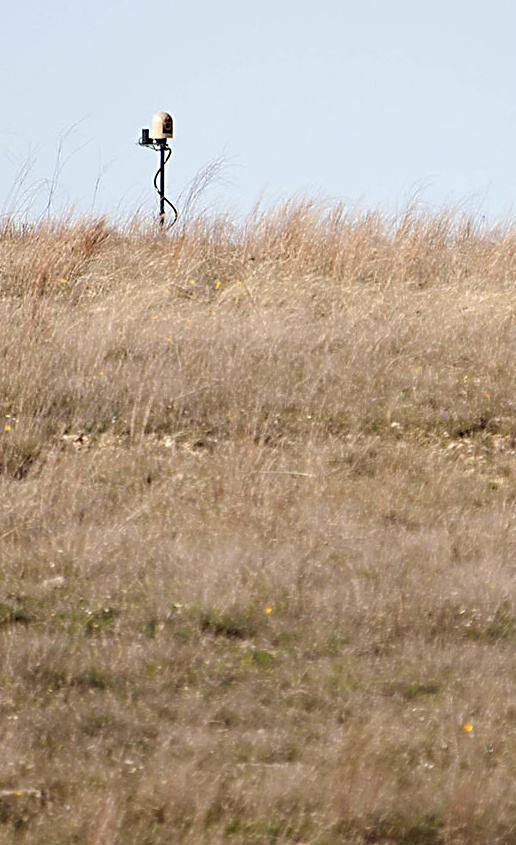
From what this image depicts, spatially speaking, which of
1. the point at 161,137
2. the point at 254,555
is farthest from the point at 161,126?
the point at 254,555

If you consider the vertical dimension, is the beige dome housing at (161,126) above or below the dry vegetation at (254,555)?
above

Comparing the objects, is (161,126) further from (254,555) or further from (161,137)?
(254,555)

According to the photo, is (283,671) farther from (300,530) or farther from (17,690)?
(300,530)

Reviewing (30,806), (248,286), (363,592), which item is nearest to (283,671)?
(363,592)

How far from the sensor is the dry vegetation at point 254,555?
3072mm

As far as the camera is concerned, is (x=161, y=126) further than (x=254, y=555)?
Yes

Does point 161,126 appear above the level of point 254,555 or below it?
above

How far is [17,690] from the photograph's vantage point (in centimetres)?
358

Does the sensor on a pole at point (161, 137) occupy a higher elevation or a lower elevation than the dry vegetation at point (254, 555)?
higher

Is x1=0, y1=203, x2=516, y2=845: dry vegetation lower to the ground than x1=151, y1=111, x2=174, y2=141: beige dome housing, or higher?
lower

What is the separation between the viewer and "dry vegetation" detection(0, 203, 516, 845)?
3.07 meters

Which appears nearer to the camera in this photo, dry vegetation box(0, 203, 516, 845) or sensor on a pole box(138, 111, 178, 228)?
dry vegetation box(0, 203, 516, 845)

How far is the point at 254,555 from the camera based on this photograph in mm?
4512

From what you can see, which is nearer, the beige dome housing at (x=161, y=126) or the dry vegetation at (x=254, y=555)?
the dry vegetation at (x=254, y=555)
